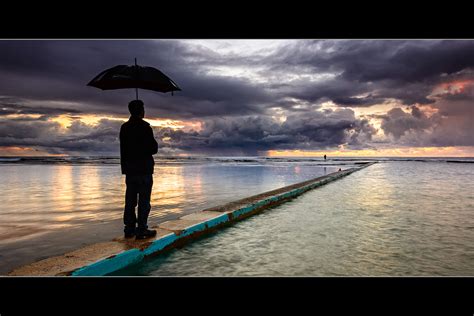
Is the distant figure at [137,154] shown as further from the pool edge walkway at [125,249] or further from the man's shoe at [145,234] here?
the pool edge walkway at [125,249]

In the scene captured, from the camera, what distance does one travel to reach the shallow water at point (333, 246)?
390cm

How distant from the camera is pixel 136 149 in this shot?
432 centimetres

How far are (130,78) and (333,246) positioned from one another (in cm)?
382

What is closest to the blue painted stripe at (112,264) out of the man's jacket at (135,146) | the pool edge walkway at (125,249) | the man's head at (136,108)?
the pool edge walkway at (125,249)

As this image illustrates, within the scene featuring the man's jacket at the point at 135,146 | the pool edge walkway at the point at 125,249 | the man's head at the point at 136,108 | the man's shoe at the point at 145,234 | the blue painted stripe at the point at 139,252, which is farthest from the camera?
the man's shoe at the point at 145,234

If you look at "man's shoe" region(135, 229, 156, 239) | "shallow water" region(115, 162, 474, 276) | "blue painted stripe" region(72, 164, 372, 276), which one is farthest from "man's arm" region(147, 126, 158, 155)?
"shallow water" region(115, 162, 474, 276)

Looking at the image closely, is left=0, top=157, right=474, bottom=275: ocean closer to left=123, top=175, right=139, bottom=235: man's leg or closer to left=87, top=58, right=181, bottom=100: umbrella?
left=123, top=175, right=139, bottom=235: man's leg

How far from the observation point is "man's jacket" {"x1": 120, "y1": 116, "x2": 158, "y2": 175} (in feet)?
14.2

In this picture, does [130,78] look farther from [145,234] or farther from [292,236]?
[292,236]

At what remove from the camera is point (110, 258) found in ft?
12.3

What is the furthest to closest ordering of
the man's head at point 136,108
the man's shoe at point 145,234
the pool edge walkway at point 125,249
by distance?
1. the man's shoe at point 145,234
2. the man's head at point 136,108
3. the pool edge walkway at point 125,249

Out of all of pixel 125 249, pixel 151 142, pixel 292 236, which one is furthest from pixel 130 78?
pixel 292 236
